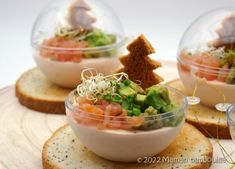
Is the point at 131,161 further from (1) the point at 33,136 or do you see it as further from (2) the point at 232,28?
(2) the point at 232,28

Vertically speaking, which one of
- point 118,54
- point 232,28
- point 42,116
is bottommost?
point 42,116

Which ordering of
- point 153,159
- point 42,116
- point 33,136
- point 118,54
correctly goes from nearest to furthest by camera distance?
point 153,159, point 33,136, point 42,116, point 118,54

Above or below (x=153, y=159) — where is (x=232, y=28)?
above

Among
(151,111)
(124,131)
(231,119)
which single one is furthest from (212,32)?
(124,131)

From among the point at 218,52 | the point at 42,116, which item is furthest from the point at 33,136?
the point at 218,52

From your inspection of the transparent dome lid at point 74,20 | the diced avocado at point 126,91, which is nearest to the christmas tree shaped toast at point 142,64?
the diced avocado at point 126,91

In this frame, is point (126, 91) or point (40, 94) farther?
point (40, 94)

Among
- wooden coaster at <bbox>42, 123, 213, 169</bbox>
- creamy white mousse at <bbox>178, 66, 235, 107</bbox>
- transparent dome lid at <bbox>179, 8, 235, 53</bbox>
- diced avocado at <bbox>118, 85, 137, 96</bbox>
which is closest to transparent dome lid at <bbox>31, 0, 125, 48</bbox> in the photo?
transparent dome lid at <bbox>179, 8, 235, 53</bbox>

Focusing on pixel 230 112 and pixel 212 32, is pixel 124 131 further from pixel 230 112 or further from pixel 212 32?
pixel 212 32
